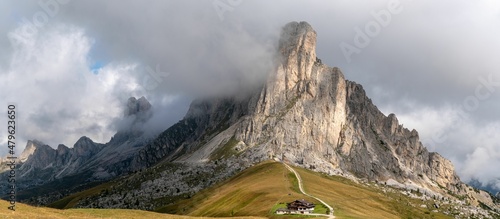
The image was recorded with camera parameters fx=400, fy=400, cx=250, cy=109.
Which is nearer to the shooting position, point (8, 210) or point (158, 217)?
point (8, 210)

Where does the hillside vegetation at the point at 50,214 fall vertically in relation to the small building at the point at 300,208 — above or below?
above

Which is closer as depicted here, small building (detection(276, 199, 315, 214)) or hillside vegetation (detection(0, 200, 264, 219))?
hillside vegetation (detection(0, 200, 264, 219))

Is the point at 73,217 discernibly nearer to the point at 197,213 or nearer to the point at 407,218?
the point at 197,213

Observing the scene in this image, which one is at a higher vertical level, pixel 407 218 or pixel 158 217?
pixel 158 217

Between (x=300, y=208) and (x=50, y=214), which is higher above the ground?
(x=50, y=214)

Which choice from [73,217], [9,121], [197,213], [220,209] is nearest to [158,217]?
[73,217]

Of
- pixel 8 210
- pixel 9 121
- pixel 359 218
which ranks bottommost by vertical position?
pixel 359 218

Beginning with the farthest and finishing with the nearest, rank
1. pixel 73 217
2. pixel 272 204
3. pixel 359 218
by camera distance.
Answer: pixel 272 204 → pixel 359 218 → pixel 73 217

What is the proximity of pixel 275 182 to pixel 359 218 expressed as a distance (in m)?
96.6

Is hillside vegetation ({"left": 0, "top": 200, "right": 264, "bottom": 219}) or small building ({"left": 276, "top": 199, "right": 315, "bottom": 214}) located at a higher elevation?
hillside vegetation ({"left": 0, "top": 200, "right": 264, "bottom": 219})

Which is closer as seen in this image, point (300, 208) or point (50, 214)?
point (50, 214)

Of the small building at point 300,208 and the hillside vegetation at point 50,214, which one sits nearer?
the hillside vegetation at point 50,214

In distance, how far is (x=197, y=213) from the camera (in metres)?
174

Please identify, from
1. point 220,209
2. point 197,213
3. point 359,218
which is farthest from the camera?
point 197,213
